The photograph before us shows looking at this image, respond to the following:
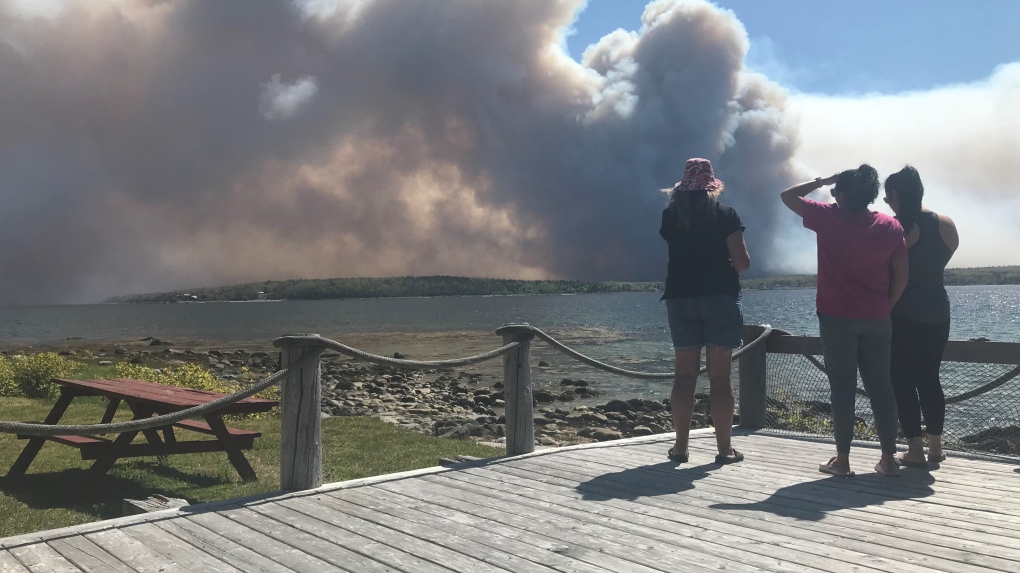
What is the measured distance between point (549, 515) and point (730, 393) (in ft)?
6.82

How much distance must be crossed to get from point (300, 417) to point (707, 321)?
3007 millimetres

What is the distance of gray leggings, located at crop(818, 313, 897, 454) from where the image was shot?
18.3 feet

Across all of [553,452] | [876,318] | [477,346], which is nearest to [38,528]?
[553,452]

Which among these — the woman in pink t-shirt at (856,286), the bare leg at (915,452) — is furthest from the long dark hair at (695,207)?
the bare leg at (915,452)

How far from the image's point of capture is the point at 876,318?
18.1 feet

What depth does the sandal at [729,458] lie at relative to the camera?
633 centimetres

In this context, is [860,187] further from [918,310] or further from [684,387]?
[684,387]

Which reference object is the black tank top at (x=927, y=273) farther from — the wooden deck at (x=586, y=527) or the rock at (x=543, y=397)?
the rock at (x=543, y=397)

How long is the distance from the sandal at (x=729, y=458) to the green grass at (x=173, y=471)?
2122 millimetres

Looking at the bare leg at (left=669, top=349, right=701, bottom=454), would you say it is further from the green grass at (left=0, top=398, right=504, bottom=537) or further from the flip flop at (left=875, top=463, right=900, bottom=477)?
the green grass at (left=0, top=398, right=504, bottom=537)

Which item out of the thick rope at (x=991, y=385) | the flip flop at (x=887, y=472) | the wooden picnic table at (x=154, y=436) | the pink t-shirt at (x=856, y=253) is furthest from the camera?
the wooden picnic table at (x=154, y=436)

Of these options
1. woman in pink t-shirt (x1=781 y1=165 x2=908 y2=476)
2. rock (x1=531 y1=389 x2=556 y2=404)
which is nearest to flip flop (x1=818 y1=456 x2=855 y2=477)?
woman in pink t-shirt (x1=781 y1=165 x2=908 y2=476)

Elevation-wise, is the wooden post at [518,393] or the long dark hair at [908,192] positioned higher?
the long dark hair at [908,192]

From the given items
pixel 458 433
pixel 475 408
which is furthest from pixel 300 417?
pixel 475 408
